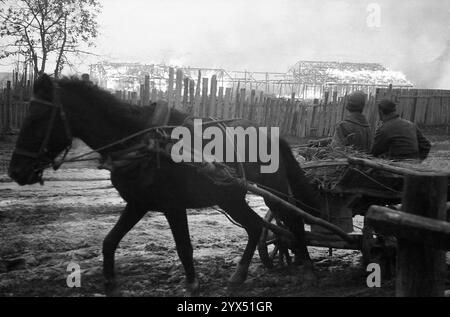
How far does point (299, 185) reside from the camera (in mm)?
4812

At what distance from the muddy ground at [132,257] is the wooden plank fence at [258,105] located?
21.6ft

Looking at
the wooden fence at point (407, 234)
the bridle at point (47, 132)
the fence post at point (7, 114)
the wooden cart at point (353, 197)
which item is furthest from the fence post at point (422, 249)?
the fence post at point (7, 114)

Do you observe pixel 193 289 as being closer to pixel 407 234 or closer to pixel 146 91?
pixel 407 234

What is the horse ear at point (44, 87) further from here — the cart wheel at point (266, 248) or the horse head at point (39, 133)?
the cart wheel at point (266, 248)

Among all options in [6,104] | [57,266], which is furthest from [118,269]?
[6,104]

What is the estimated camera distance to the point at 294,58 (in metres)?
57.6

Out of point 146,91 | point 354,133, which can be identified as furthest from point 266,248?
point 146,91

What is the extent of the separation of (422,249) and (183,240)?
206 centimetres

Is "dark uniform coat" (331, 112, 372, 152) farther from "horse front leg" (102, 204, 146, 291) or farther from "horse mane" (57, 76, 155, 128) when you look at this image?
"horse front leg" (102, 204, 146, 291)

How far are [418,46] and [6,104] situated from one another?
161 ft

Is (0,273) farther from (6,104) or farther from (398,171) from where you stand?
(6,104)

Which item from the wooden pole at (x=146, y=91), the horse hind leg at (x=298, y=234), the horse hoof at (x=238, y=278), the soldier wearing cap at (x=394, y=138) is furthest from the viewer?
the wooden pole at (x=146, y=91)

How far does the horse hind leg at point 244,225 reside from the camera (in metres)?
4.67

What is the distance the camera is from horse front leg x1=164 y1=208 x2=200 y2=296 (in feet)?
13.4
